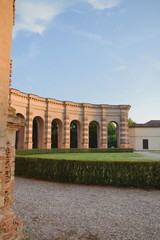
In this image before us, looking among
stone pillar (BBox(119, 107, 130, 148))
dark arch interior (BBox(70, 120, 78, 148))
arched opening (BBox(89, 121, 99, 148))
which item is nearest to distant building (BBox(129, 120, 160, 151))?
stone pillar (BBox(119, 107, 130, 148))

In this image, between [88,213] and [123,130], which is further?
[123,130]

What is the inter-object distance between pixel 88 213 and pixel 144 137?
1473 inches

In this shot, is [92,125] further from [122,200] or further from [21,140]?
[122,200]

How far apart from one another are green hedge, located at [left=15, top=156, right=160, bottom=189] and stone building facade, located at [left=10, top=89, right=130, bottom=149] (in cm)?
1957

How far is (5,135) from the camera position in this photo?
3.81 m

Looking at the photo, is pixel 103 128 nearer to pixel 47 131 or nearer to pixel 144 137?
pixel 144 137

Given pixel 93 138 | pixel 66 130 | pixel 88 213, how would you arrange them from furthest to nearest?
pixel 93 138 → pixel 66 130 → pixel 88 213

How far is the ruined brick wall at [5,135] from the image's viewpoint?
3.71 meters

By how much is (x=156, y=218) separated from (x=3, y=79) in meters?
5.54

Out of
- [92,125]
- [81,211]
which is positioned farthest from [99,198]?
[92,125]

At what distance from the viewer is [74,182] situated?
10.7 meters

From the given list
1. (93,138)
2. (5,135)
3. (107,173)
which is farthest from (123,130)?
(5,135)

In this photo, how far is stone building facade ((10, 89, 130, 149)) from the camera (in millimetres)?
29906

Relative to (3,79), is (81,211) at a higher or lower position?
lower
